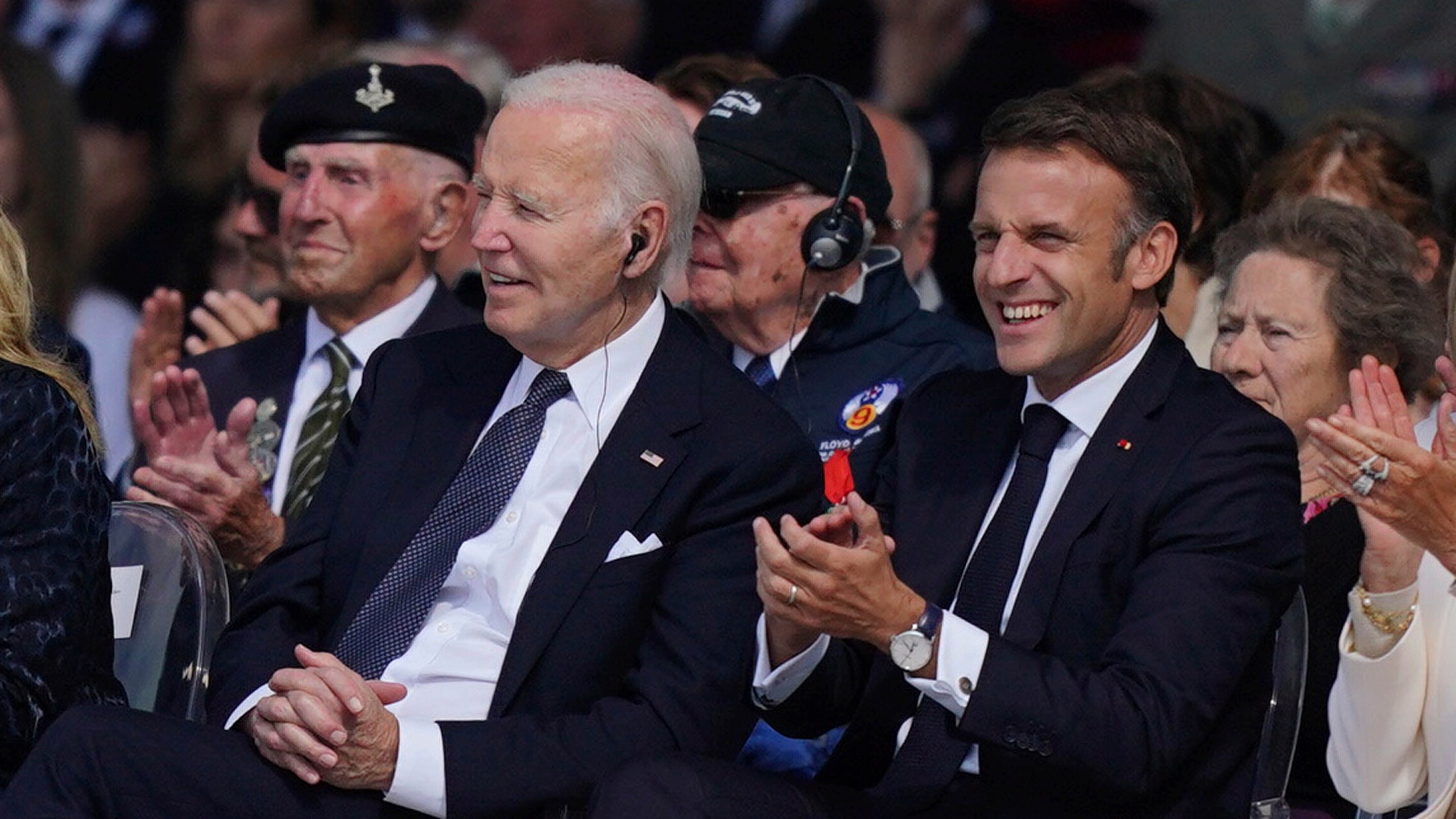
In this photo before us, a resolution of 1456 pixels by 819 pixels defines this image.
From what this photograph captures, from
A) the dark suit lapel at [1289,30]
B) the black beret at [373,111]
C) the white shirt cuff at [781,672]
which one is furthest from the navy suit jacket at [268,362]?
the dark suit lapel at [1289,30]

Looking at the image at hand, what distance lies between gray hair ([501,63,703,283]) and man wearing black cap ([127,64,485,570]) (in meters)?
1.18

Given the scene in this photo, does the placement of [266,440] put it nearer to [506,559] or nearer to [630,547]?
[506,559]

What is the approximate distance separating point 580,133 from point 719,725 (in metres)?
0.97

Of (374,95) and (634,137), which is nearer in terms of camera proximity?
(634,137)

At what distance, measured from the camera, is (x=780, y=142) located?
4.63 m

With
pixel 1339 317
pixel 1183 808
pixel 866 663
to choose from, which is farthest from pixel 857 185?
pixel 1183 808

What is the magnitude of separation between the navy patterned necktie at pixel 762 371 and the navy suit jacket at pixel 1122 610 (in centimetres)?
89

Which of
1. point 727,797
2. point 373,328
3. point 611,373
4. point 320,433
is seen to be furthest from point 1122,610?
point 373,328

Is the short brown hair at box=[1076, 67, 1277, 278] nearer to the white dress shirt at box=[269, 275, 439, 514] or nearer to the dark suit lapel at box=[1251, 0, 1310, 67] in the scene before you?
the dark suit lapel at box=[1251, 0, 1310, 67]

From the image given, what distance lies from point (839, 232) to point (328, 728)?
1636 mm

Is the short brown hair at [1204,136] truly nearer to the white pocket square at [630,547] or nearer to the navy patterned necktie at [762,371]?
the navy patterned necktie at [762,371]

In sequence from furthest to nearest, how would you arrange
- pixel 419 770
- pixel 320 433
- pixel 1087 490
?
pixel 320 433, pixel 1087 490, pixel 419 770

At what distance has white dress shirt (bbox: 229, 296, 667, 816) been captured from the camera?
369 cm

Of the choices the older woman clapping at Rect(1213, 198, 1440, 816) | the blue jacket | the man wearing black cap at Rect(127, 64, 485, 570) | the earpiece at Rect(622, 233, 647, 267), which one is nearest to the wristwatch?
the earpiece at Rect(622, 233, 647, 267)
